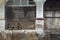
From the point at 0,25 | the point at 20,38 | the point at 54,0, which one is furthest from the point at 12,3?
the point at 20,38

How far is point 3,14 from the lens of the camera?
14.4 m

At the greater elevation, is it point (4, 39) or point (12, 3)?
point (12, 3)

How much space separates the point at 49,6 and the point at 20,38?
5314 millimetres

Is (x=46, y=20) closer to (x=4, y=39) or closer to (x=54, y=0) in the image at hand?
(x=54, y=0)

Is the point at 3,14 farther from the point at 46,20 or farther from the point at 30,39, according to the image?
the point at 30,39

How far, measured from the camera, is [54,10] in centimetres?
1483

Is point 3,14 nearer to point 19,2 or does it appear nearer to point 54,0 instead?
point 19,2

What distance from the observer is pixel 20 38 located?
10.1 metres

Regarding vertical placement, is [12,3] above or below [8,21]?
above

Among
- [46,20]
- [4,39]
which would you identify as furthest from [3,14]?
[4,39]

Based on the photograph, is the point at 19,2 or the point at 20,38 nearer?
the point at 20,38

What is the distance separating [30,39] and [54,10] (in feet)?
17.3

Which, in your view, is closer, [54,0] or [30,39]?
[30,39]

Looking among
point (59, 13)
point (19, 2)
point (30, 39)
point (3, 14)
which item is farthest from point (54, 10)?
point (30, 39)
